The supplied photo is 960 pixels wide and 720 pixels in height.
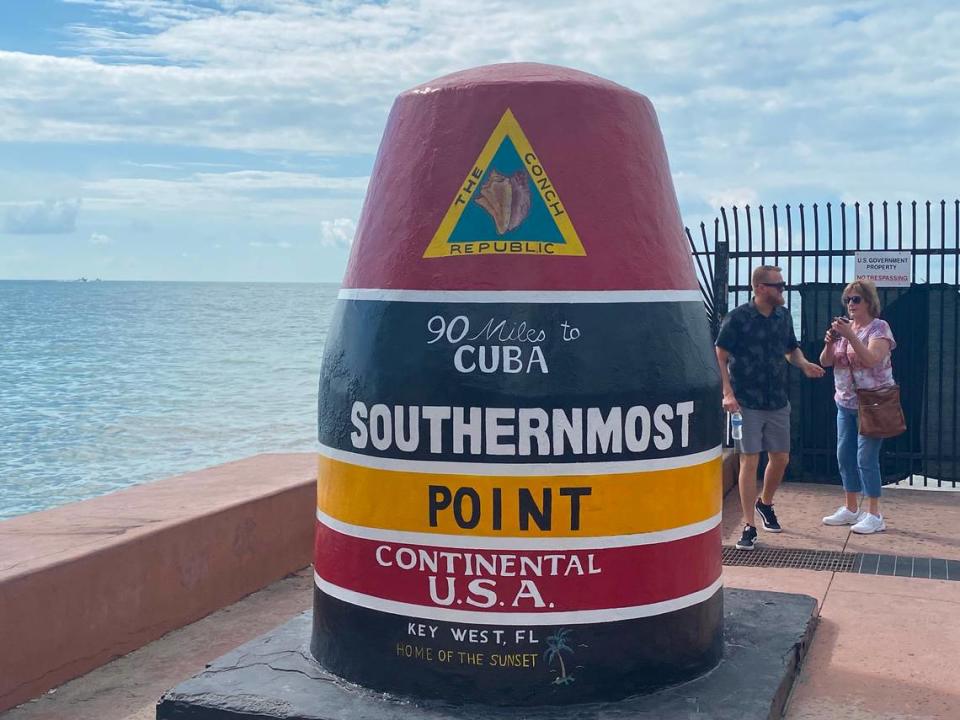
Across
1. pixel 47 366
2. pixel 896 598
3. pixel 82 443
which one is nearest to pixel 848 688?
pixel 896 598

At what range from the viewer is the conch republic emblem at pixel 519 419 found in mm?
3922

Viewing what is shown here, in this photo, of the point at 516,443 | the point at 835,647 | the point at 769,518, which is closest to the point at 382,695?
the point at 516,443

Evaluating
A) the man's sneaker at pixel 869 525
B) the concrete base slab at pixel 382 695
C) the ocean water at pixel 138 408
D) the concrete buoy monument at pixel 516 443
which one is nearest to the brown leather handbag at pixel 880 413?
the man's sneaker at pixel 869 525

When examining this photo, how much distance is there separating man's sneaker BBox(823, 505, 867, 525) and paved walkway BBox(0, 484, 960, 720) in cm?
37

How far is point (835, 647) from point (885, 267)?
18.3 ft

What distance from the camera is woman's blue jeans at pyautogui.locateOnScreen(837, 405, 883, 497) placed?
7680 mm

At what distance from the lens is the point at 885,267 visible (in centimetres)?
988

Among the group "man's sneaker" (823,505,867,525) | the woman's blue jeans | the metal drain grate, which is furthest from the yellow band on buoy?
"man's sneaker" (823,505,867,525)

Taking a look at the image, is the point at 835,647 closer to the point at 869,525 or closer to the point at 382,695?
the point at 382,695

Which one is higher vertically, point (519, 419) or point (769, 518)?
point (519, 419)

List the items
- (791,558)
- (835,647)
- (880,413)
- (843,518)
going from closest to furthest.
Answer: (835,647) → (791,558) → (880,413) → (843,518)

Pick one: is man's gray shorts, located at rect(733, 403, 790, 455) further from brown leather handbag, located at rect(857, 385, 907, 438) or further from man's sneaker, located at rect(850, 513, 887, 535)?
man's sneaker, located at rect(850, 513, 887, 535)

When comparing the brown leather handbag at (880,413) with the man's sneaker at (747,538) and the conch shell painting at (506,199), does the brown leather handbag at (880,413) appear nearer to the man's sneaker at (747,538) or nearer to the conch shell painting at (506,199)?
the man's sneaker at (747,538)

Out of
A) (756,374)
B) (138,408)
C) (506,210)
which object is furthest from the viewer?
(138,408)
